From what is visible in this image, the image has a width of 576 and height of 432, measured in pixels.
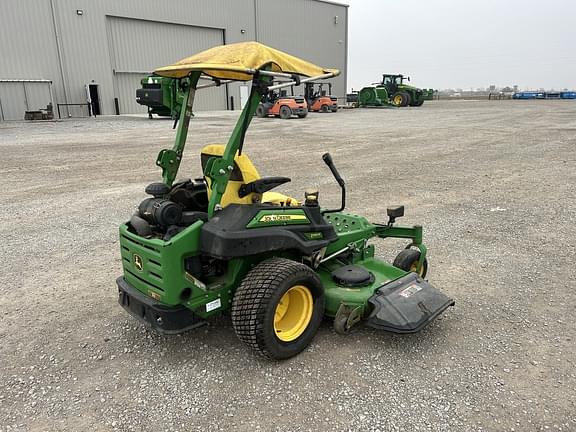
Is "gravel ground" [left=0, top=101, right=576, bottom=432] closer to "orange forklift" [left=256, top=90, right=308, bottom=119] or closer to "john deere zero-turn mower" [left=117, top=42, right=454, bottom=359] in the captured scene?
"john deere zero-turn mower" [left=117, top=42, right=454, bottom=359]

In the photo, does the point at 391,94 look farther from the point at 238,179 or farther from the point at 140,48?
the point at 238,179

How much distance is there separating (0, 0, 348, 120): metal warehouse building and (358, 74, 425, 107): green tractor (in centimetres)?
803

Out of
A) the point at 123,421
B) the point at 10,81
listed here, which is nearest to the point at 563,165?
the point at 123,421

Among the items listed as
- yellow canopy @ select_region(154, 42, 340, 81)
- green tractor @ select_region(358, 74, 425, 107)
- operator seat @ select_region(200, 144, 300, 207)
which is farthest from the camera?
green tractor @ select_region(358, 74, 425, 107)

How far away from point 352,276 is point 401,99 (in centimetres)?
3449

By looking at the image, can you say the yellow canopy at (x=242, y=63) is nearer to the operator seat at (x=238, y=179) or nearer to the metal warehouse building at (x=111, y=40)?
the operator seat at (x=238, y=179)

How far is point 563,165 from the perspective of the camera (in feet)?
33.1

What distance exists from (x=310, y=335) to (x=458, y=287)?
174cm

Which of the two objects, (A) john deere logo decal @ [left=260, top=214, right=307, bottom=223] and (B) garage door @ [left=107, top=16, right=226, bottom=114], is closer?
(A) john deere logo decal @ [left=260, top=214, right=307, bottom=223]

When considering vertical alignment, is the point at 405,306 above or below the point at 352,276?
Result: below

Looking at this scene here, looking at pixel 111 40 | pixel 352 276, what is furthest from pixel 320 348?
pixel 111 40

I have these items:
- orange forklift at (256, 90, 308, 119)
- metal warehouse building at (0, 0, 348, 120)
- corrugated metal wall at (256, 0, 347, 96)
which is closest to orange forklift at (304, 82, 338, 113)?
metal warehouse building at (0, 0, 348, 120)

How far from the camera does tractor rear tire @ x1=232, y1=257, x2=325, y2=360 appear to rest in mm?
2793

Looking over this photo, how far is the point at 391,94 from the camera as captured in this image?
36.0m
